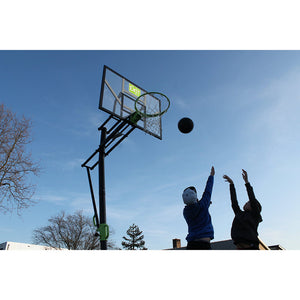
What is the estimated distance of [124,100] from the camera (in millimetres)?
8625

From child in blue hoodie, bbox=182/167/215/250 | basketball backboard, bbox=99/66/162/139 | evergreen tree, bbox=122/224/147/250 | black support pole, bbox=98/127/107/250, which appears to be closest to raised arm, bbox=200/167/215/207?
child in blue hoodie, bbox=182/167/215/250

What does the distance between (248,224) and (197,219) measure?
0.77 m

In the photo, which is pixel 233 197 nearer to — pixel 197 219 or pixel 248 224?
pixel 248 224

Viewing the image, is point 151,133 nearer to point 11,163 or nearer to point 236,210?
point 236,210

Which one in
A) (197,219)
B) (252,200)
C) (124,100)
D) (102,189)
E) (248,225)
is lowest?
(248,225)

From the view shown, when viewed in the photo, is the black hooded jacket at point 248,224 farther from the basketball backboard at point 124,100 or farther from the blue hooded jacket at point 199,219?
the basketball backboard at point 124,100

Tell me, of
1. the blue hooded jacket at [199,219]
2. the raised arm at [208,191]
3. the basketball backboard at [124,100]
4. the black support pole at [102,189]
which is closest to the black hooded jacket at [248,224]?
the blue hooded jacket at [199,219]

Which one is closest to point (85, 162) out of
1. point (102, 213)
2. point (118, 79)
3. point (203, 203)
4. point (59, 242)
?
point (102, 213)

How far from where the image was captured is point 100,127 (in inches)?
339

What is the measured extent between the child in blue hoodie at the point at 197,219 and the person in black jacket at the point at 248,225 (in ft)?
1.38

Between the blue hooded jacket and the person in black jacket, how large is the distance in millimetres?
417

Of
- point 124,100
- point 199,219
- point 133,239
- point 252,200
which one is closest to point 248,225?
point 252,200

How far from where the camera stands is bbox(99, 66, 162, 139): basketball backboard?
316 inches
